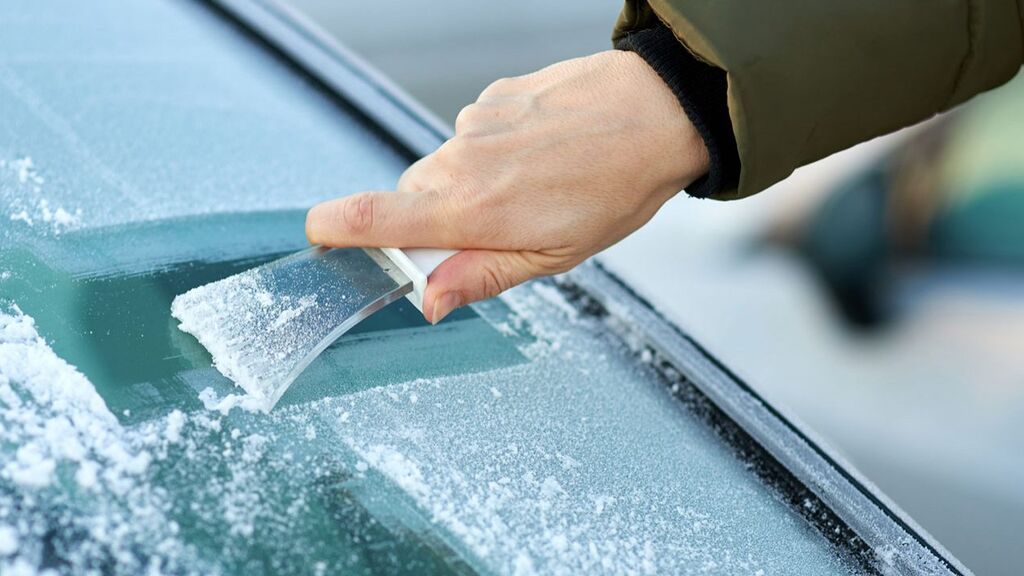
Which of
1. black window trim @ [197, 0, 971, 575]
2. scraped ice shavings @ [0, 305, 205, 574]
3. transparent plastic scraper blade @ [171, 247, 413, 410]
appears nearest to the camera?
scraped ice shavings @ [0, 305, 205, 574]

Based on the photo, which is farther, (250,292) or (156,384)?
(250,292)

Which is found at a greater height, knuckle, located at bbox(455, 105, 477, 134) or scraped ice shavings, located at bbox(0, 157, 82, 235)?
knuckle, located at bbox(455, 105, 477, 134)

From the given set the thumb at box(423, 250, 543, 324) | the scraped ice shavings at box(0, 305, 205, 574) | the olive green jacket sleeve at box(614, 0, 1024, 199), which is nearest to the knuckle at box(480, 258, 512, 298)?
the thumb at box(423, 250, 543, 324)

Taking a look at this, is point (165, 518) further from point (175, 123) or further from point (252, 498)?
point (175, 123)

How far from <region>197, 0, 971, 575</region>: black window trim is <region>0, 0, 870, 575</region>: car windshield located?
0.05 metres

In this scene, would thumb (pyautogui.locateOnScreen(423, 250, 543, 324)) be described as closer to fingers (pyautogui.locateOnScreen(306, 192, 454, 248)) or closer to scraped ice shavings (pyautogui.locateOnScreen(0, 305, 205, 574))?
fingers (pyautogui.locateOnScreen(306, 192, 454, 248))

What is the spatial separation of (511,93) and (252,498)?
0.70 metres

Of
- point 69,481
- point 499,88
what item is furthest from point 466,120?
point 69,481

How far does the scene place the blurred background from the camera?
3074 millimetres

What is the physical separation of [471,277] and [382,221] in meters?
0.14

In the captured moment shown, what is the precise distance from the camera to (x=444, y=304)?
49.5 inches

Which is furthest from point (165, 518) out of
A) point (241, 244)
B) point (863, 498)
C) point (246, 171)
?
point (863, 498)

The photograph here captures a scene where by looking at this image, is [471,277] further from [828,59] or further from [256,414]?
[828,59]

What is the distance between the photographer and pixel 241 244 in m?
1.41
